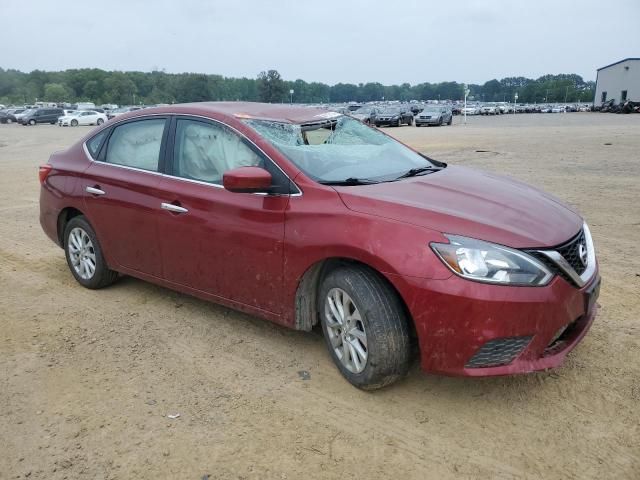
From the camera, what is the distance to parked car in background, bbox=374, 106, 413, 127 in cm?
3978

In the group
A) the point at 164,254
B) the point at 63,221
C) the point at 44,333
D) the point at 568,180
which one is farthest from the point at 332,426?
the point at 568,180

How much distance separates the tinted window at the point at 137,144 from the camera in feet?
14.9

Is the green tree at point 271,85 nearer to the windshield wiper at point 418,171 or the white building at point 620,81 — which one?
the white building at point 620,81

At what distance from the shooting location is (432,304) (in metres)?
2.98

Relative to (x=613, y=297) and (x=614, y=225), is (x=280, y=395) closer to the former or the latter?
(x=613, y=297)

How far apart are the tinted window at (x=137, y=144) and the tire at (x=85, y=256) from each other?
0.69 m

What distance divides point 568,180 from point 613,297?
691cm

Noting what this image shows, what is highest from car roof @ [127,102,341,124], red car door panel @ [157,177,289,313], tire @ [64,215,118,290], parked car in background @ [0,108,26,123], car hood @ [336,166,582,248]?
car roof @ [127,102,341,124]

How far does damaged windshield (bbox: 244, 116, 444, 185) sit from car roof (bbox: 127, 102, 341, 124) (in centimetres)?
9

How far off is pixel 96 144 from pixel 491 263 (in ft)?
12.2

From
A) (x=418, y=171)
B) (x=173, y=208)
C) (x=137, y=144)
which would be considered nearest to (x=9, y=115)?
(x=137, y=144)

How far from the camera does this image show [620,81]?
86500mm

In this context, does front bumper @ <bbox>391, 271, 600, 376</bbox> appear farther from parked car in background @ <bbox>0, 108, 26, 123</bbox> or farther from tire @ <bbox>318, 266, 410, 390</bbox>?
parked car in background @ <bbox>0, 108, 26, 123</bbox>

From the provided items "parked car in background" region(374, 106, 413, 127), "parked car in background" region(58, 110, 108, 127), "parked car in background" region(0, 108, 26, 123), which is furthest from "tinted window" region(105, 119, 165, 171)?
"parked car in background" region(0, 108, 26, 123)
